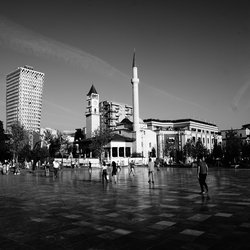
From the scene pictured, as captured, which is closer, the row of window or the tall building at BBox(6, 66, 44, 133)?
the row of window

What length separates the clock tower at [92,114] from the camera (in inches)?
3816

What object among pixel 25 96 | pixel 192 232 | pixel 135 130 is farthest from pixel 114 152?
pixel 25 96

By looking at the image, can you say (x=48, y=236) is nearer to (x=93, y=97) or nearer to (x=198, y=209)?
(x=198, y=209)

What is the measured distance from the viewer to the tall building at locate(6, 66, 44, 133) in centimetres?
17021

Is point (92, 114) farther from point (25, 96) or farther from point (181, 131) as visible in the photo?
point (25, 96)

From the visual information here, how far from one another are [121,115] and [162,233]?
125m

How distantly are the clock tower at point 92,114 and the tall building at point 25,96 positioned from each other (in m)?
→ 79.8

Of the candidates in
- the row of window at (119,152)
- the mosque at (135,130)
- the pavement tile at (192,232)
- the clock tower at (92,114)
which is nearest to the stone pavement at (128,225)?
the pavement tile at (192,232)

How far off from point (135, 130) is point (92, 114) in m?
17.5

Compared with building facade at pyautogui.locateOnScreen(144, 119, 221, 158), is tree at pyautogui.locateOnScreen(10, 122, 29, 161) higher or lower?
lower

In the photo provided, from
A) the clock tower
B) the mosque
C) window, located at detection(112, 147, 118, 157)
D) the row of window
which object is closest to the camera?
the row of window

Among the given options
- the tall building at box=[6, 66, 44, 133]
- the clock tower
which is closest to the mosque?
the clock tower

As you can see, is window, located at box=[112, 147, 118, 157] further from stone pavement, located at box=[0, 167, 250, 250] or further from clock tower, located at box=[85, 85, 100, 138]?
stone pavement, located at box=[0, 167, 250, 250]

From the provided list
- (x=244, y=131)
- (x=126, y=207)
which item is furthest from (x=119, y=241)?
(x=244, y=131)
